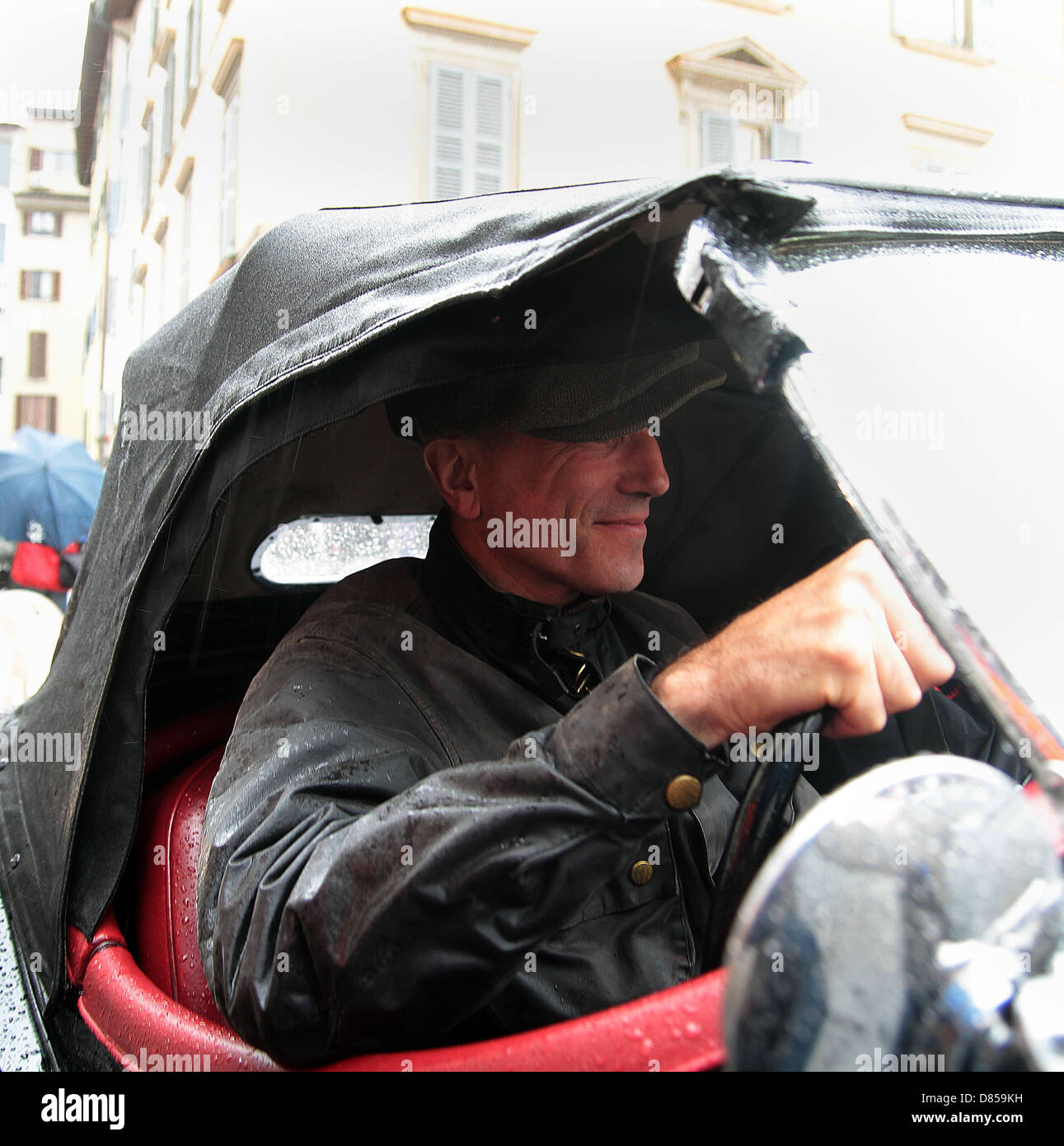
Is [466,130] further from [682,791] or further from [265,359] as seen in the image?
[682,791]

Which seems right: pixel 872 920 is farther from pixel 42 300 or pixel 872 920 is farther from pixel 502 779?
pixel 42 300

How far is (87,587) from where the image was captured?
202 cm

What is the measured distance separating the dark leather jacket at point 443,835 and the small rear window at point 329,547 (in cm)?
77

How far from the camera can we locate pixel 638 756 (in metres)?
1.08

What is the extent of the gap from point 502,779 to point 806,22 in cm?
1537

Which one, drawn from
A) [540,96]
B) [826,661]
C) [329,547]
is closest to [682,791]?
[826,661]

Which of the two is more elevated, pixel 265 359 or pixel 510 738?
pixel 265 359

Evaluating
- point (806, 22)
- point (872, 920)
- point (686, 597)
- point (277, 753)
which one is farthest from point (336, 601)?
point (806, 22)

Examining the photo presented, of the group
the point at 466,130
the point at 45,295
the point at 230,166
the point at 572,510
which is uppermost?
the point at 45,295

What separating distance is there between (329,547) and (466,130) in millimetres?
10856

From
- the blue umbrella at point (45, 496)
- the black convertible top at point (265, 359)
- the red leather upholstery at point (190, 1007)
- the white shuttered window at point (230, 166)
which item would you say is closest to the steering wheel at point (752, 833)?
the red leather upholstery at point (190, 1007)

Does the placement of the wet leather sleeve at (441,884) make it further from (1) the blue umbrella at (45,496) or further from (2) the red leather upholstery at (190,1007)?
(1) the blue umbrella at (45,496)

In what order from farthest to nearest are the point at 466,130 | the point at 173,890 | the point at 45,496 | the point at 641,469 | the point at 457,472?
the point at 466,130
the point at 45,496
the point at 457,472
the point at 641,469
the point at 173,890

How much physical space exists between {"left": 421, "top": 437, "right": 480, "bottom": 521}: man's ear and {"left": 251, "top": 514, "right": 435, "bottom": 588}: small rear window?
0.62 metres
